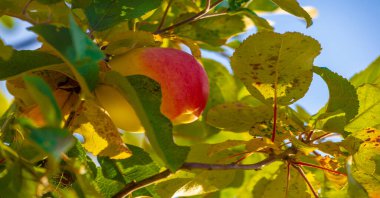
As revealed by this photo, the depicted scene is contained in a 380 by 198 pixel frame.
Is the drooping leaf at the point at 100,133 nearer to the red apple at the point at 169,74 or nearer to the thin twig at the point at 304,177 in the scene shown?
the red apple at the point at 169,74

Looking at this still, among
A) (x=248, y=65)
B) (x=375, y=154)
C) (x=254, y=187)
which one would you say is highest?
(x=248, y=65)

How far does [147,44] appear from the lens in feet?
3.20

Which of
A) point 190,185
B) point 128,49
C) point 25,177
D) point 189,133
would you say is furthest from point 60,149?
point 189,133

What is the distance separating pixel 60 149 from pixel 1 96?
3.14 ft

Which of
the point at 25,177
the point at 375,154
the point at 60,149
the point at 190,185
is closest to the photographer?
the point at 60,149

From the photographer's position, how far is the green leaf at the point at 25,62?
768 millimetres

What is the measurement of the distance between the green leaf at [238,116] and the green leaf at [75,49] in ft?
1.40

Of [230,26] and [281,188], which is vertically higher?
[230,26]

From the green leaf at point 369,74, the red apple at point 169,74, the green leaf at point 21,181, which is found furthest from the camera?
the green leaf at point 369,74

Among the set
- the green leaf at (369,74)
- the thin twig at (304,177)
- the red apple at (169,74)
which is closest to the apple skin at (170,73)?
the red apple at (169,74)

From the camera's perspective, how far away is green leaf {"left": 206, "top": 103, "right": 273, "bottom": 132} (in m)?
1.03

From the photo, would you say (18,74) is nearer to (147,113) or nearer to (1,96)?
(147,113)

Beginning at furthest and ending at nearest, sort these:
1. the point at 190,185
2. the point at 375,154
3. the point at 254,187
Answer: the point at 254,187
the point at 190,185
the point at 375,154

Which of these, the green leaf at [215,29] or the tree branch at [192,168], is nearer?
the tree branch at [192,168]
